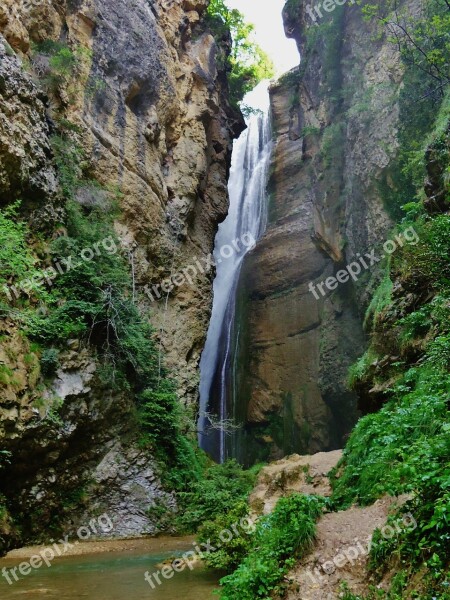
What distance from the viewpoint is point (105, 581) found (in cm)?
723

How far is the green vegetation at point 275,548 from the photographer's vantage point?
5109mm

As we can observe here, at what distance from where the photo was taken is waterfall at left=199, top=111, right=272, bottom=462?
24953mm

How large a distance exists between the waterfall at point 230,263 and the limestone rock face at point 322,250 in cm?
92

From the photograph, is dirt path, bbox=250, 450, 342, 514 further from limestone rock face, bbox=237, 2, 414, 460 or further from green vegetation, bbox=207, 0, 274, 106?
green vegetation, bbox=207, 0, 274, 106

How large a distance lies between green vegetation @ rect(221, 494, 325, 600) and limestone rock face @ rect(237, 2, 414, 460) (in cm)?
1419

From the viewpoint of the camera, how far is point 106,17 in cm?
1909

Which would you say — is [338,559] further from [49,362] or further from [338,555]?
[49,362]

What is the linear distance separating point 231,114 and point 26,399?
23.2m

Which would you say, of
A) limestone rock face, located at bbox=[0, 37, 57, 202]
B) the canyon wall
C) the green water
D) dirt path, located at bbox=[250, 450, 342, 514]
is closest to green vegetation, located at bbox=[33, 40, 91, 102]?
the canyon wall

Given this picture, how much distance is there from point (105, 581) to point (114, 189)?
524 inches

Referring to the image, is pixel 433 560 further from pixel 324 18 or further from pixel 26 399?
pixel 324 18

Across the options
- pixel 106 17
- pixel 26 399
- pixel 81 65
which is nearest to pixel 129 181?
pixel 81 65

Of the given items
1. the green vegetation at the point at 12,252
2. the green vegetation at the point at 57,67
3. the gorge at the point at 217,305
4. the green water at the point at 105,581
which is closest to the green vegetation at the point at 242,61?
the gorge at the point at 217,305

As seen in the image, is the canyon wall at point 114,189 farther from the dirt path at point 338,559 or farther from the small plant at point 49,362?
the dirt path at point 338,559
